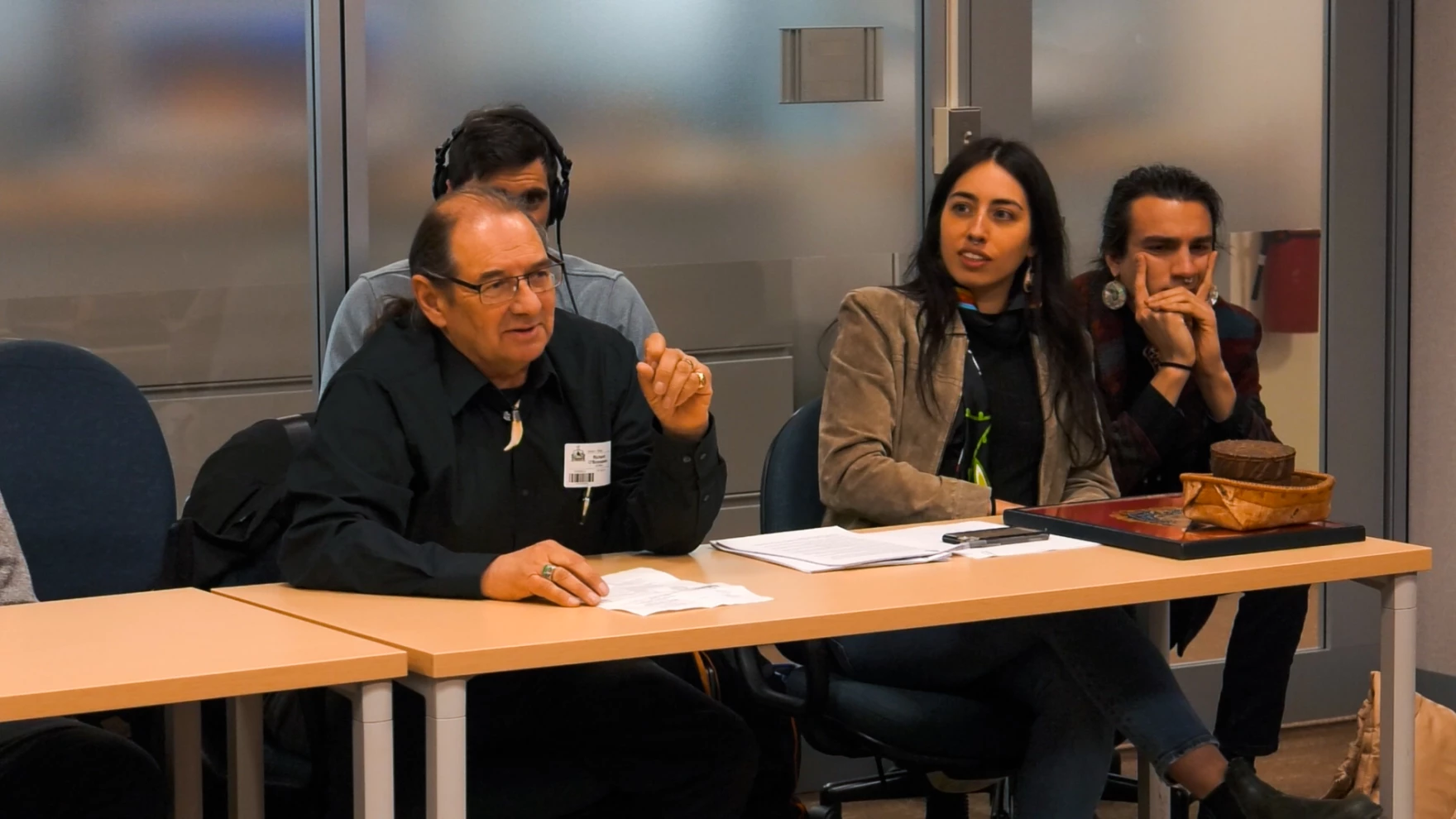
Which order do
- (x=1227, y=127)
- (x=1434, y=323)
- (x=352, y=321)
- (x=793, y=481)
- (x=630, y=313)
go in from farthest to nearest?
(x=1434, y=323)
(x=1227, y=127)
(x=630, y=313)
(x=352, y=321)
(x=793, y=481)

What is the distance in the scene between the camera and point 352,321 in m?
3.24

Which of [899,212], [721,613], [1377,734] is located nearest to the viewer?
[721,613]

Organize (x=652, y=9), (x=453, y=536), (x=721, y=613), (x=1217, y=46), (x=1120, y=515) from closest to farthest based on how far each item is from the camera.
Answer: (x=721, y=613) → (x=453, y=536) → (x=1120, y=515) → (x=652, y=9) → (x=1217, y=46)

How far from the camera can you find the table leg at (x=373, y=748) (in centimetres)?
199

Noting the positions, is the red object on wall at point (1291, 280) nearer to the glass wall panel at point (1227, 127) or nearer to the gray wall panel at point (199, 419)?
the glass wall panel at point (1227, 127)

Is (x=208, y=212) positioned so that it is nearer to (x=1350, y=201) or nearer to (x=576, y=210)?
(x=576, y=210)

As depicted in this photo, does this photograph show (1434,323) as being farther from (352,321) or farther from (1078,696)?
(352,321)

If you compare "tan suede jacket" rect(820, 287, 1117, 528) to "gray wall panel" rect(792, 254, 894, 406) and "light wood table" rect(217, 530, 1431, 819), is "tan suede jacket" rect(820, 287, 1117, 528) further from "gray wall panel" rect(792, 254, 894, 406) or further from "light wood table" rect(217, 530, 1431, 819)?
"gray wall panel" rect(792, 254, 894, 406)

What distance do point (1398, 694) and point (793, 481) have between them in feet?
3.56

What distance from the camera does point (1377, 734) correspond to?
3.22 m

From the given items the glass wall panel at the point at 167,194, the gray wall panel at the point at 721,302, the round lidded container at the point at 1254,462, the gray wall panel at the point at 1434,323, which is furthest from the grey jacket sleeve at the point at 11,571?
the gray wall panel at the point at 1434,323

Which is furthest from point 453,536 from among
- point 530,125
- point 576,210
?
point 576,210

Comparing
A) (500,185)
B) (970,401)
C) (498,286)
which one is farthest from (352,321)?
(970,401)

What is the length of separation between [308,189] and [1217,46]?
229 centimetres
